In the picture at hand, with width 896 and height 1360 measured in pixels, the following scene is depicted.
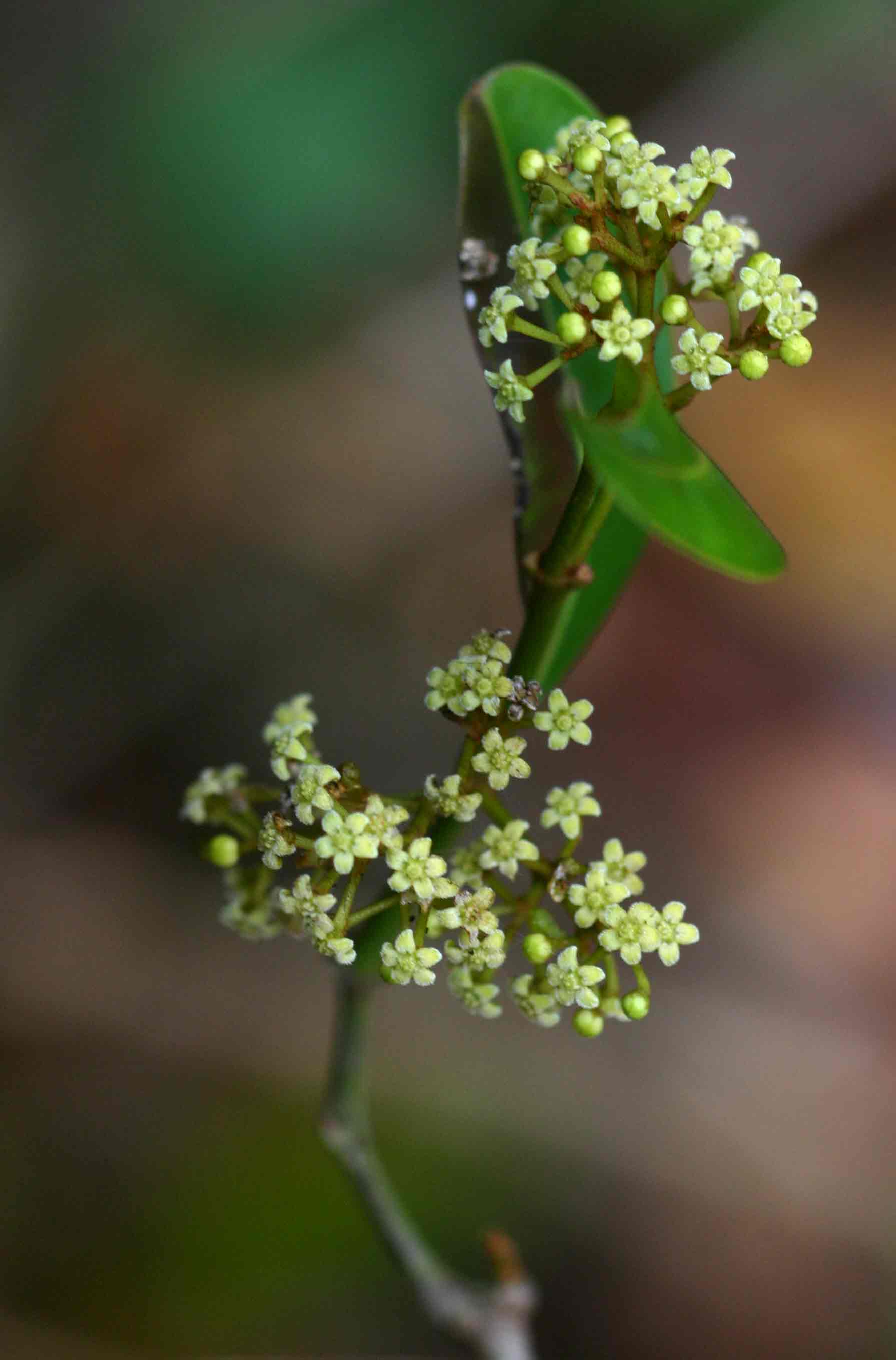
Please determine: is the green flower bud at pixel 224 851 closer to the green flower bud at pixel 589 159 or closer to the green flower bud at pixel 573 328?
the green flower bud at pixel 573 328

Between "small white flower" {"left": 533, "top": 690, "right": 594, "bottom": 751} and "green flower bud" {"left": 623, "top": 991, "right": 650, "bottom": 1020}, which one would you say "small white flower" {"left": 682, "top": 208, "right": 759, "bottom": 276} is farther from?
"green flower bud" {"left": 623, "top": 991, "right": 650, "bottom": 1020}

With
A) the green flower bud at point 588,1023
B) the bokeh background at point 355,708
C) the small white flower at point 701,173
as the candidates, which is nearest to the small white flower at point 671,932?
the green flower bud at point 588,1023

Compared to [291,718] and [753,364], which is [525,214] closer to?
[753,364]

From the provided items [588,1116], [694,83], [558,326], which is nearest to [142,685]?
[588,1116]

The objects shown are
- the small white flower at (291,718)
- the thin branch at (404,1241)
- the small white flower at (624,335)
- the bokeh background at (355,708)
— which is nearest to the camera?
the small white flower at (624,335)

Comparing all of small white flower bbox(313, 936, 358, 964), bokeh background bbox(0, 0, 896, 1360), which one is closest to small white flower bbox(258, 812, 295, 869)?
small white flower bbox(313, 936, 358, 964)
